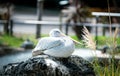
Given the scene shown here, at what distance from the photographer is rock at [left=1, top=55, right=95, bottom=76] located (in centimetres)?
536

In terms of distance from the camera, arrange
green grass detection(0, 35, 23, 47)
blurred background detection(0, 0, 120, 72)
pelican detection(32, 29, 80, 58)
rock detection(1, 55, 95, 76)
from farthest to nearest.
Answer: green grass detection(0, 35, 23, 47) → blurred background detection(0, 0, 120, 72) → pelican detection(32, 29, 80, 58) → rock detection(1, 55, 95, 76)

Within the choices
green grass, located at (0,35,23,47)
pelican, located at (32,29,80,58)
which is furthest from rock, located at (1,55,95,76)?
green grass, located at (0,35,23,47)

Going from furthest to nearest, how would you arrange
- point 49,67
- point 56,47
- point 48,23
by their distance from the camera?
point 48,23 → point 56,47 → point 49,67

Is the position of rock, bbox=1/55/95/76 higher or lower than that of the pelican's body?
lower

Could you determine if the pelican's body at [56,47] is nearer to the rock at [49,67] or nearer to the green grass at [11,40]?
the rock at [49,67]

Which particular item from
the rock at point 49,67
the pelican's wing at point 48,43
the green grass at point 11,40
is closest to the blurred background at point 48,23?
the green grass at point 11,40

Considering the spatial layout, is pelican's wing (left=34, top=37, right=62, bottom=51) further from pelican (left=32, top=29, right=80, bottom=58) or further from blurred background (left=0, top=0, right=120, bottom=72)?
blurred background (left=0, top=0, right=120, bottom=72)

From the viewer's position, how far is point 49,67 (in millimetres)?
5340

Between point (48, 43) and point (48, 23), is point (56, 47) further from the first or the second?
point (48, 23)

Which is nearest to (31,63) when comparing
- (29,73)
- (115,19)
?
(29,73)

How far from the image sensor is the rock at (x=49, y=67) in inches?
211

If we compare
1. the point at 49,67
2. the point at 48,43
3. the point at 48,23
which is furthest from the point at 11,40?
the point at 49,67

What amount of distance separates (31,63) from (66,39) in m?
0.58

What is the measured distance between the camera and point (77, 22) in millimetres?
14141
